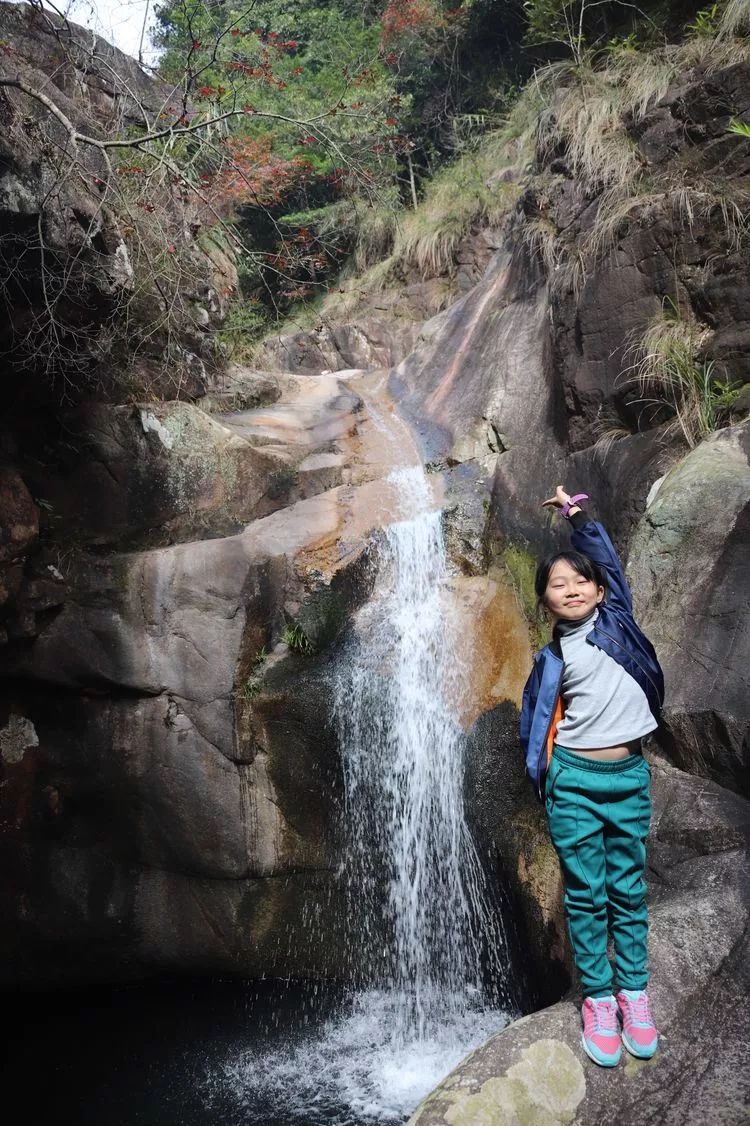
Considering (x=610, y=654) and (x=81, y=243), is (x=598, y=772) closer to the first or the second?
(x=610, y=654)

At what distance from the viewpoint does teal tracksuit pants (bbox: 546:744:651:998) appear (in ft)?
7.90

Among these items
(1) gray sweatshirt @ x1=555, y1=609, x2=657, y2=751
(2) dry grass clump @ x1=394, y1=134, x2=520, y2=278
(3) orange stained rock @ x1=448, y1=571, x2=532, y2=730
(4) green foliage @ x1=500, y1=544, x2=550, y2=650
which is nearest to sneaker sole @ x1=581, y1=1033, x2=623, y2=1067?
(1) gray sweatshirt @ x1=555, y1=609, x2=657, y2=751

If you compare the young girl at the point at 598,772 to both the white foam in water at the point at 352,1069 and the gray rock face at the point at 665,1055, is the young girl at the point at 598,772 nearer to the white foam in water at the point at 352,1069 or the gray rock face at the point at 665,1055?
the gray rock face at the point at 665,1055

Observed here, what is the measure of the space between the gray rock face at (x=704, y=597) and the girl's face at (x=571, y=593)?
49.2 inches

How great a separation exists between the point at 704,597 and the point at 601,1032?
7.14ft

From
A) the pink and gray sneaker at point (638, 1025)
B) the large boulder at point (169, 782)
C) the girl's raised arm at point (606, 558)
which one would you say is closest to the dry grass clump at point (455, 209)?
the large boulder at point (169, 782)

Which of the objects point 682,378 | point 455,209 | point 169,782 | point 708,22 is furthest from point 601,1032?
point 455,209

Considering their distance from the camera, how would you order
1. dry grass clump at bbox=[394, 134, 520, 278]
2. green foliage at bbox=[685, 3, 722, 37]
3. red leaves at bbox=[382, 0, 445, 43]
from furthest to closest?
red leaves at bbox=[382, 0, 445, 43] < dry grass clump at bbox=[394, 134, 520, 278] < green foliage at bbox=[685, 3, 722, 37]

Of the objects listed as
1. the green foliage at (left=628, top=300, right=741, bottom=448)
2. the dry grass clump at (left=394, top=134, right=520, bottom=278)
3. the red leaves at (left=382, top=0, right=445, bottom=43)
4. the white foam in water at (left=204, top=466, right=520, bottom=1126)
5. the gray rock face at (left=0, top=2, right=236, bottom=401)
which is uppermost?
the red leaves at (left=382, top=0, right=445, bottom=43)

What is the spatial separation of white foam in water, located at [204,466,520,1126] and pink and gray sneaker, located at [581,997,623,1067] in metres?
1.88

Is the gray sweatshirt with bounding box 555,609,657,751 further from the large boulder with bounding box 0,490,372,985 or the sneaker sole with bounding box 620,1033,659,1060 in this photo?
the large boulder with bounding box 0,490,372,985

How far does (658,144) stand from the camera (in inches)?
228

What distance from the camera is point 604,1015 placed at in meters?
2.40

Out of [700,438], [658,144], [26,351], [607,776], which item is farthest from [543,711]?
[658,144]
